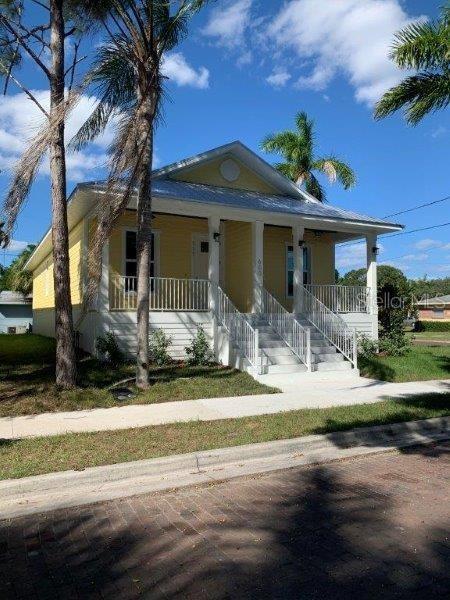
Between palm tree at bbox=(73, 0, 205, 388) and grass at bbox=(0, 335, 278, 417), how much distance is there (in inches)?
30.2

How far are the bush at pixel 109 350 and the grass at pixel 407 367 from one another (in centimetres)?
601

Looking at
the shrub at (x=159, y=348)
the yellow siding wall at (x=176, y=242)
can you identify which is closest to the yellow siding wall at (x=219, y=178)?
the yellow siding wall at (x=176, y=242)

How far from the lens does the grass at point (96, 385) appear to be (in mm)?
8508

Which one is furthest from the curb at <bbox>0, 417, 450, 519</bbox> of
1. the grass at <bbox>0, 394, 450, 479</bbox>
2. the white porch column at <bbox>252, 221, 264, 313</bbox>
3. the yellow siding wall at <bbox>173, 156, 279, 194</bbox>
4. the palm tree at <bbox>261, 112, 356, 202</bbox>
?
the palm tree at <bbox>261, 112, 356, 202</bbox>

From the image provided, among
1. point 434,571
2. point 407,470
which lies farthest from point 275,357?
point 434,571

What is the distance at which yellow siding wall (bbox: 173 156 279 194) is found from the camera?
1553 centimetres

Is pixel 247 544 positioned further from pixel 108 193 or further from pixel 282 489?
pixel 108 193

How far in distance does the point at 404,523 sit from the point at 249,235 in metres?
12.0

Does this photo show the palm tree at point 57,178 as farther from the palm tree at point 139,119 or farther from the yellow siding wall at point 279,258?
the yellow siding wall at point 279,258

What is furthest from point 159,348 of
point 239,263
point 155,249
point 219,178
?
point 219,178

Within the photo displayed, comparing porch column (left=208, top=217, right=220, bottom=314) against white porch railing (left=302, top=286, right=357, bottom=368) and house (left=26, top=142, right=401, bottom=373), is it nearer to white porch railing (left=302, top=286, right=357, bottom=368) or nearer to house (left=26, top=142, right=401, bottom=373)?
house (left=26, top=142, right=401, bottom=373)

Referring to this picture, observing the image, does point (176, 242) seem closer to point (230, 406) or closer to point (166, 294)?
point (166, 294)

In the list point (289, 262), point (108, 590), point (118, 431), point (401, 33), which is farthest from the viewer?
point (289, 262)

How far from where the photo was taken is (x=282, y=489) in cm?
488
